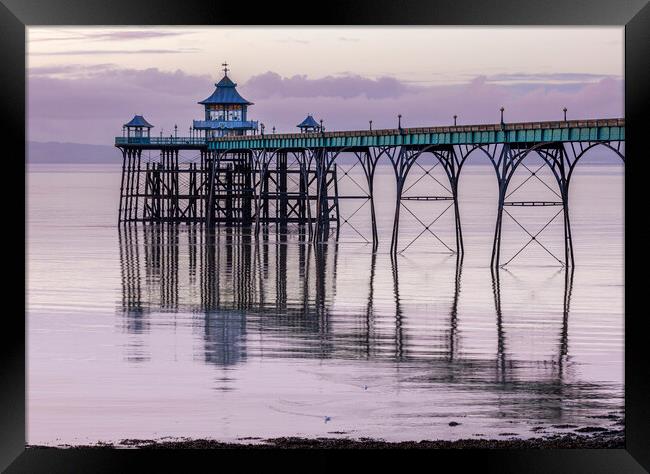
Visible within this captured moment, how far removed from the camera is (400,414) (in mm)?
18797

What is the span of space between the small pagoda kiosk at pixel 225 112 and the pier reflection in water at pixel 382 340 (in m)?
42.6

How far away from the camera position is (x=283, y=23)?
1361cm

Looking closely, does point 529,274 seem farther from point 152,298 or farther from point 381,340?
point 381,340

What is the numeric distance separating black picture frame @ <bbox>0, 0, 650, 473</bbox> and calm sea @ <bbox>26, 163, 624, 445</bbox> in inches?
133

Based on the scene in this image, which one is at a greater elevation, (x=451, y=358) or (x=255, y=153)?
(x=255, y=153)

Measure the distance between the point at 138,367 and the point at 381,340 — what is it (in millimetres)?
5400

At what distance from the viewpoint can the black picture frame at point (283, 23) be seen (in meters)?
13.6

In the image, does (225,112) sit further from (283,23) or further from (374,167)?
(283,23)

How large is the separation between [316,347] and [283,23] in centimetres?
1233

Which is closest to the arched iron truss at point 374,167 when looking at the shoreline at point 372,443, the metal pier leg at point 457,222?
the metal pier leg at point 457,222

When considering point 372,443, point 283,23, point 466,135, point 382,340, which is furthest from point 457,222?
point 283,23
